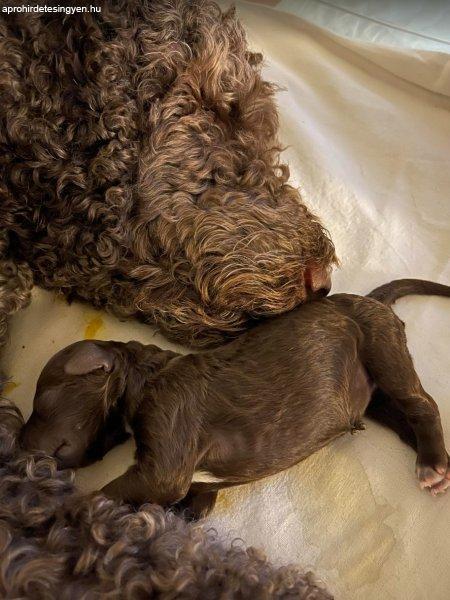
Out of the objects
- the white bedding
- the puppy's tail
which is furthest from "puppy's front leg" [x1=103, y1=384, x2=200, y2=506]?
the puppy's tail

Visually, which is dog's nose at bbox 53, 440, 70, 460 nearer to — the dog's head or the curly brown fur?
the dog's head

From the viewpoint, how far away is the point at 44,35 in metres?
1.81

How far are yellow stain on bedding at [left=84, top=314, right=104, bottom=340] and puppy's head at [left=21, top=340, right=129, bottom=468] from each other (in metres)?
0.34

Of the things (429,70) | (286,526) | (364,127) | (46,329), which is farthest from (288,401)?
(429,70)

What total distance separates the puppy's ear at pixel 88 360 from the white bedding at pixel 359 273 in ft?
1.03

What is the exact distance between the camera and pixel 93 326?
2.13 meters

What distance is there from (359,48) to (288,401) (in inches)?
61.0

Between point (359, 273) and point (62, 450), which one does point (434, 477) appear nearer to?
point (359, 273)

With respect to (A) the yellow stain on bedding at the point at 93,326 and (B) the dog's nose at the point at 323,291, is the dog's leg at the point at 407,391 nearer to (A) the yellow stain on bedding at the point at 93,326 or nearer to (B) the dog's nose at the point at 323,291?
(B) the dog's nose at the point at 323,291

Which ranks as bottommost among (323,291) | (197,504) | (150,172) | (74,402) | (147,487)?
(197,504)

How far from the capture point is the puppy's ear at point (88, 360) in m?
1.71

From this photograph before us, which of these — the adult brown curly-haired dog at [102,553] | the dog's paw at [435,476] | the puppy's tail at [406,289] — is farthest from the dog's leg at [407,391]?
the adult brown curly-haired dog at [102,553]

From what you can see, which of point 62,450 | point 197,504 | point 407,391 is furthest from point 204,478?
point 407,391

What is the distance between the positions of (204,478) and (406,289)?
899mm
